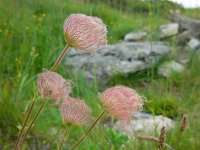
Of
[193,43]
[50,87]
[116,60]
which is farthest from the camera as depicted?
[193,43]

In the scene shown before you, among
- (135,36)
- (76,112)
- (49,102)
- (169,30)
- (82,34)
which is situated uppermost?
(82,34)

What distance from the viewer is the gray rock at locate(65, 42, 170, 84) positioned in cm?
521

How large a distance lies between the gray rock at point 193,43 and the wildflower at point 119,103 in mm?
4924

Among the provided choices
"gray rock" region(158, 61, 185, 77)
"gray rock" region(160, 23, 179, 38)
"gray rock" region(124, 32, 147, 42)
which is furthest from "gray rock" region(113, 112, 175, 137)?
"gray rock" region(124, 32, 147, 42)

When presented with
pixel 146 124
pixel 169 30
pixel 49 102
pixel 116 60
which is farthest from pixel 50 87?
pixel 169 30

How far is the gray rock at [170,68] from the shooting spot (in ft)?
16.5

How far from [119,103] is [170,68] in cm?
413

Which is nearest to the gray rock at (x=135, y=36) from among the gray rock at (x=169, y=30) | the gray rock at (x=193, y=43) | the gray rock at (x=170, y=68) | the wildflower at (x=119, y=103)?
the gray rock at (x=169, y=30)

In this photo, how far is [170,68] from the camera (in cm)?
511

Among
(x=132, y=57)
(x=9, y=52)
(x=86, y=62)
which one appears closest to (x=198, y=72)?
(x=132, y=57)

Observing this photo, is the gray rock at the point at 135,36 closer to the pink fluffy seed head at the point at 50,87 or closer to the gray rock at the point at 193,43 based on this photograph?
the gray rock at the point at 193,43

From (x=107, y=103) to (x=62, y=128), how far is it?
2309 millimetres

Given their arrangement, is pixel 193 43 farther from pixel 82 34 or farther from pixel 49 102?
pixel 82 34

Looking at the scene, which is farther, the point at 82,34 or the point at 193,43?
the point at 193,43
